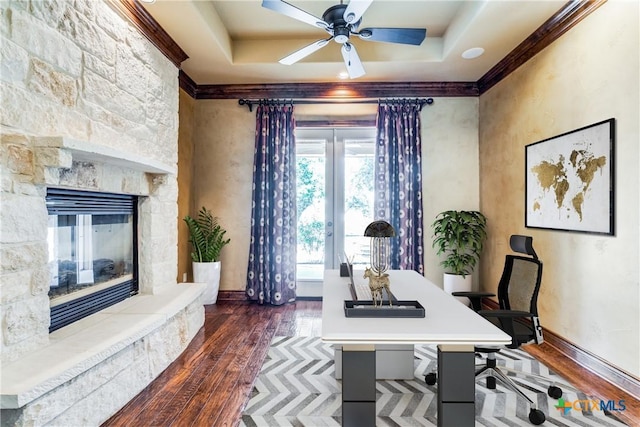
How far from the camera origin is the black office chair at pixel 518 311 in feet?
6.36

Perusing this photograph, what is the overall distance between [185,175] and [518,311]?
372 cm

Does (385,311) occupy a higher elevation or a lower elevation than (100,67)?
lower

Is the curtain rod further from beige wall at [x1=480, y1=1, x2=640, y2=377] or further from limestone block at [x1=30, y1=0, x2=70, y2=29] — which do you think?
limestone block at [x1=30, y1=0, x2=70, y2=29]

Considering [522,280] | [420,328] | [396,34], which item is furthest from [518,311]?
[396,34]

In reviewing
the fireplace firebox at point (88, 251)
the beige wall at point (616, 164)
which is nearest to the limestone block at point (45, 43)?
the fireplace firebox at point (88, 251)

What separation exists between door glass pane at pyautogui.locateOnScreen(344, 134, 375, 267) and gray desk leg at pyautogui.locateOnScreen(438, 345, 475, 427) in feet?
9.63

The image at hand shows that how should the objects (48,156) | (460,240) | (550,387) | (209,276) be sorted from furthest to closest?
(209,276)
(460,240)
(550,387)
(48,156)

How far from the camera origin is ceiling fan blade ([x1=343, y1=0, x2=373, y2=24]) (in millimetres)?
2086

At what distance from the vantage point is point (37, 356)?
1.64 meters

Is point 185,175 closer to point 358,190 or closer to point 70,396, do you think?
point 358,190

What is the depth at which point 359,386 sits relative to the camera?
1.45 metres

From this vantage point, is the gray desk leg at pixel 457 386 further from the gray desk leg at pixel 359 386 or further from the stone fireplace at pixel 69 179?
the stone fireplace at pixel 69 179

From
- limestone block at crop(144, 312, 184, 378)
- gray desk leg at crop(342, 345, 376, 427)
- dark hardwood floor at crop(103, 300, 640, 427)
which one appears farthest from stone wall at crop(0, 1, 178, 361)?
gray desk leg at crop(342, 345, 376, 427)

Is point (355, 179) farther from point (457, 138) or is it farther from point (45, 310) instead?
point (45, 310)
